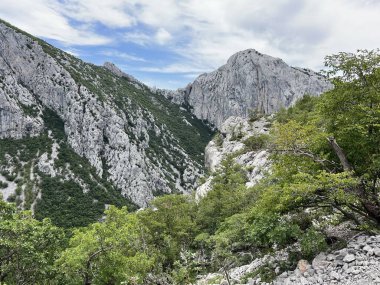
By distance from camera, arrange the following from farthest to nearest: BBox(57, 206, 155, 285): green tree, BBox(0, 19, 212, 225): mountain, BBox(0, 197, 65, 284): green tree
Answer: BBox(0, 19, 212, 225): mountain < BBox(0, 197, 65, 284): green tree < BBox(57, 206, 155, 285): green tree

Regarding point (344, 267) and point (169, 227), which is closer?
point (344, 267)

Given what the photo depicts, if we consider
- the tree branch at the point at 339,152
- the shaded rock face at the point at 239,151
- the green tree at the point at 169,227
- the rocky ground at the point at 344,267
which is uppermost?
the shaded rock face at the point at 239,151

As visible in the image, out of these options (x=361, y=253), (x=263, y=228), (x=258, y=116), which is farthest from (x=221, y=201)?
(x=258, y=116)

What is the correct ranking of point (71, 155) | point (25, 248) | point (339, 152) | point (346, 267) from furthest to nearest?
1. point (71, 155)
2. point (25, 248)
3. point (339, 152)
4. point (346, 267)

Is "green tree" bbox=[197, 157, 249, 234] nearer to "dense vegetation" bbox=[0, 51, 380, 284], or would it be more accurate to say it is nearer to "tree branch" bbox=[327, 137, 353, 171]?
"dense vegetation" bbox=[0, 51, 380, 284]

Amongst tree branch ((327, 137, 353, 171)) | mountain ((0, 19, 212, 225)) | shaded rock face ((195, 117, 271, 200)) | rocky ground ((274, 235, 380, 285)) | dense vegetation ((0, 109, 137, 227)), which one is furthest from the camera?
mountain ((0, 19, 212, 225))

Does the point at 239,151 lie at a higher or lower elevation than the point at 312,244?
higher

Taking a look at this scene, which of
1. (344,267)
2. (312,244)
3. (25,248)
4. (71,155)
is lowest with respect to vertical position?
(25,248)

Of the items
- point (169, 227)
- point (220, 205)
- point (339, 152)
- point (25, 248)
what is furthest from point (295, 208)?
point (220, 205)

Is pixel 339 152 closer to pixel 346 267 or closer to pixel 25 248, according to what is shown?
pixel 346 267

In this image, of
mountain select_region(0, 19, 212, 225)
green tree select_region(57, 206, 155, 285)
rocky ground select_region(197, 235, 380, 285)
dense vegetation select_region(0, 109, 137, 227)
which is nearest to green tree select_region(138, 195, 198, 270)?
green tree select_region(57, 206, 155, 285)

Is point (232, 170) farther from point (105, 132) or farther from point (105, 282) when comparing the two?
point (105, 132)

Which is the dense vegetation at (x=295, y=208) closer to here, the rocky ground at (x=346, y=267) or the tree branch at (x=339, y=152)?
the tree branch at (x=339, y=152)

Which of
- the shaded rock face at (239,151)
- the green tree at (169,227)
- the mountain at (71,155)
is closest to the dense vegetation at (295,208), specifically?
the green tree at (169,227)
